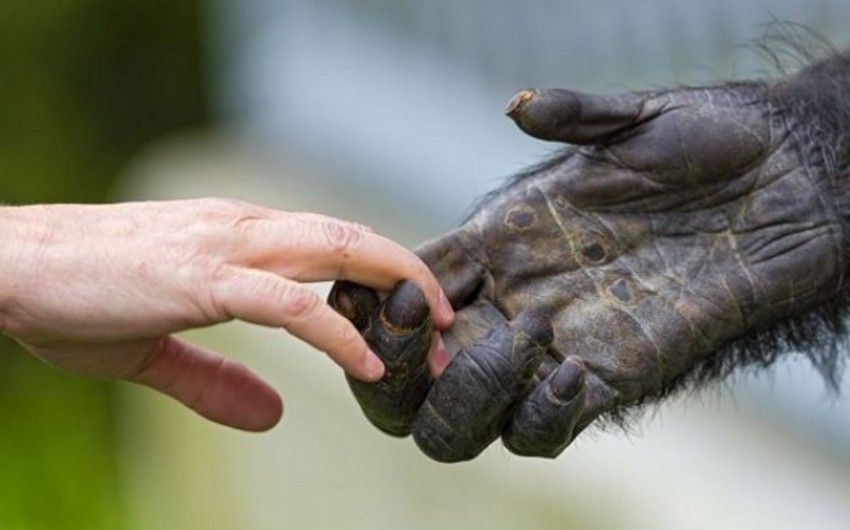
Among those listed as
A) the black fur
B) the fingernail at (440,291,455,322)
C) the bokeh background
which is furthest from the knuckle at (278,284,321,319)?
the bokeh background

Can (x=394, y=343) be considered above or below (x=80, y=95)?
above

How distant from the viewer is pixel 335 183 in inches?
250

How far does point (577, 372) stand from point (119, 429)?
15.7 feet

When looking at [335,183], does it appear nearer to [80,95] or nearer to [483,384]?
[80,95]

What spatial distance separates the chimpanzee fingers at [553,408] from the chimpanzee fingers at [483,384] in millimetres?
22

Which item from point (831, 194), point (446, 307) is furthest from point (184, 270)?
point (831, 194)

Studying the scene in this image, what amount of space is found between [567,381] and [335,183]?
13.2 feet

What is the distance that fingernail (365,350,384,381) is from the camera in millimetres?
2324

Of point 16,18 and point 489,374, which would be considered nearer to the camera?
point 489,374

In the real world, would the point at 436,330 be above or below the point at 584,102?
below

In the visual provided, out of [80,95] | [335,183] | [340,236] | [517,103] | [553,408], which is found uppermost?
[517,103]

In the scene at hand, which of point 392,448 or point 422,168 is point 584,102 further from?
point 422,168

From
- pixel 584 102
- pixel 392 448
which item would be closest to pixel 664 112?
pixel 584 102

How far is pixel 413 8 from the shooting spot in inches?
249
